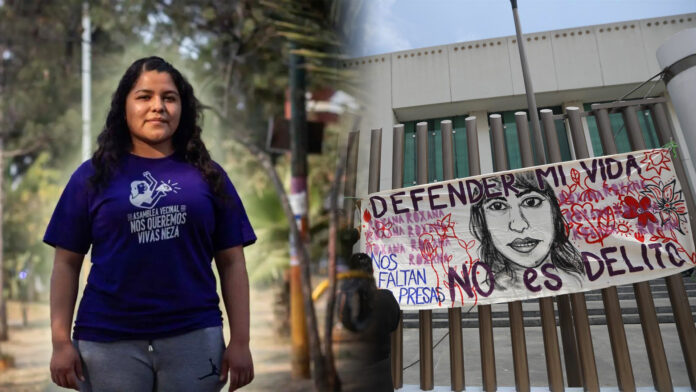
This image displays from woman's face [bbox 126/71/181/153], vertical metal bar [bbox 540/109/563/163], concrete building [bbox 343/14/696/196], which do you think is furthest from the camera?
concrete building [bbox 343/14/696/196]

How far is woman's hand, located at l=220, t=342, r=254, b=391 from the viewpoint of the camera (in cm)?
103

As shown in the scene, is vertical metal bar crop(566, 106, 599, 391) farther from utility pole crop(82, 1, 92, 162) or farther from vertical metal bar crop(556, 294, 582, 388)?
utility pole crop(82, 1, 92, 162)

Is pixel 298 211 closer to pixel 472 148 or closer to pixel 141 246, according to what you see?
pixel 141 246

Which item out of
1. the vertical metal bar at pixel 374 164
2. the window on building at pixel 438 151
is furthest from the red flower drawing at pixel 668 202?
the window on building at pixel 438 151

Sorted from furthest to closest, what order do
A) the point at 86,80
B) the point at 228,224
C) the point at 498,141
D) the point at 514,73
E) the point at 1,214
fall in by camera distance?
1. the point at 514,73
2. the point at 498,141
3. the point at 1,214
4. the point at 86,80
5. the point at 228,224

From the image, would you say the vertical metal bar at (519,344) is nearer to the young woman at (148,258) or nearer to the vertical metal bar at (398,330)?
the vertical metal bar at (398,330)

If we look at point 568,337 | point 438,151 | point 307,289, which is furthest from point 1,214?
point 438,151

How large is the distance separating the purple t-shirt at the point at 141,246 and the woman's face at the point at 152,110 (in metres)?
0.05

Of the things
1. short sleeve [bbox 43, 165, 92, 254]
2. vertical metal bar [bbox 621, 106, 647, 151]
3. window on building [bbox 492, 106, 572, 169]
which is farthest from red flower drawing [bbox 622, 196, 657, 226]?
window on building [bbox 492, 106, 572, 169]

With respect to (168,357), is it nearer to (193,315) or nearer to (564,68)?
(193,315)

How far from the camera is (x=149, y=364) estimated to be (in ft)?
3.15

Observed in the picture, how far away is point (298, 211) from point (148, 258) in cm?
49

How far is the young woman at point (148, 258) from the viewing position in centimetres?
95

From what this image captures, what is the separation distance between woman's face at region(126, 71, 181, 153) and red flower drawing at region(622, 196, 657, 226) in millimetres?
2240
